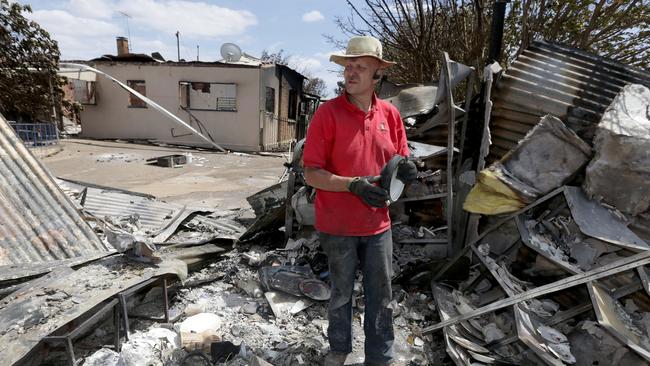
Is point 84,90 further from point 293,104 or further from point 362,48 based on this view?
point 362,48

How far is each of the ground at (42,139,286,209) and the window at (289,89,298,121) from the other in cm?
539

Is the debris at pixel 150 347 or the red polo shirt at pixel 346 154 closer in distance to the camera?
the red polo shirt at pixel 346 154

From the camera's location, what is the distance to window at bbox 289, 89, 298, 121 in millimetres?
18705

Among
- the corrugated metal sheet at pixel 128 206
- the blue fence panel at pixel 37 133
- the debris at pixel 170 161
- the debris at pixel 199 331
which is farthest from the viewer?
the blue fence panel at pixel 37 133

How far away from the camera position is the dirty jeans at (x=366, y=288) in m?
2.20

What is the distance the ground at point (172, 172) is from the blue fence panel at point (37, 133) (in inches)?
21.5

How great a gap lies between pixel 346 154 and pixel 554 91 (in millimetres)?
2658

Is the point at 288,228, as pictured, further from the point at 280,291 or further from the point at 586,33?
the point at 586,33

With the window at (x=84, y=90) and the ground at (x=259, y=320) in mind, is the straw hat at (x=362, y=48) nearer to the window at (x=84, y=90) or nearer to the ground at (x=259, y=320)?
the ground at (x=259, y=320)

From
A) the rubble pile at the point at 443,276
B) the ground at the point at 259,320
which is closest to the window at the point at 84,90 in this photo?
the ground at the point at 259,320

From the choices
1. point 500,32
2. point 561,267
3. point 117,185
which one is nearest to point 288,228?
point 561,267

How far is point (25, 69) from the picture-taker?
12086mm

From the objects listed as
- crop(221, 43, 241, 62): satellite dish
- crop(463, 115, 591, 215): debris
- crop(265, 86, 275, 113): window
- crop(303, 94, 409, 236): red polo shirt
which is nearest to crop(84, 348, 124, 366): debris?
crop(303, 94, 409, 236): red polo shirt

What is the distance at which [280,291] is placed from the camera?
333 cm
